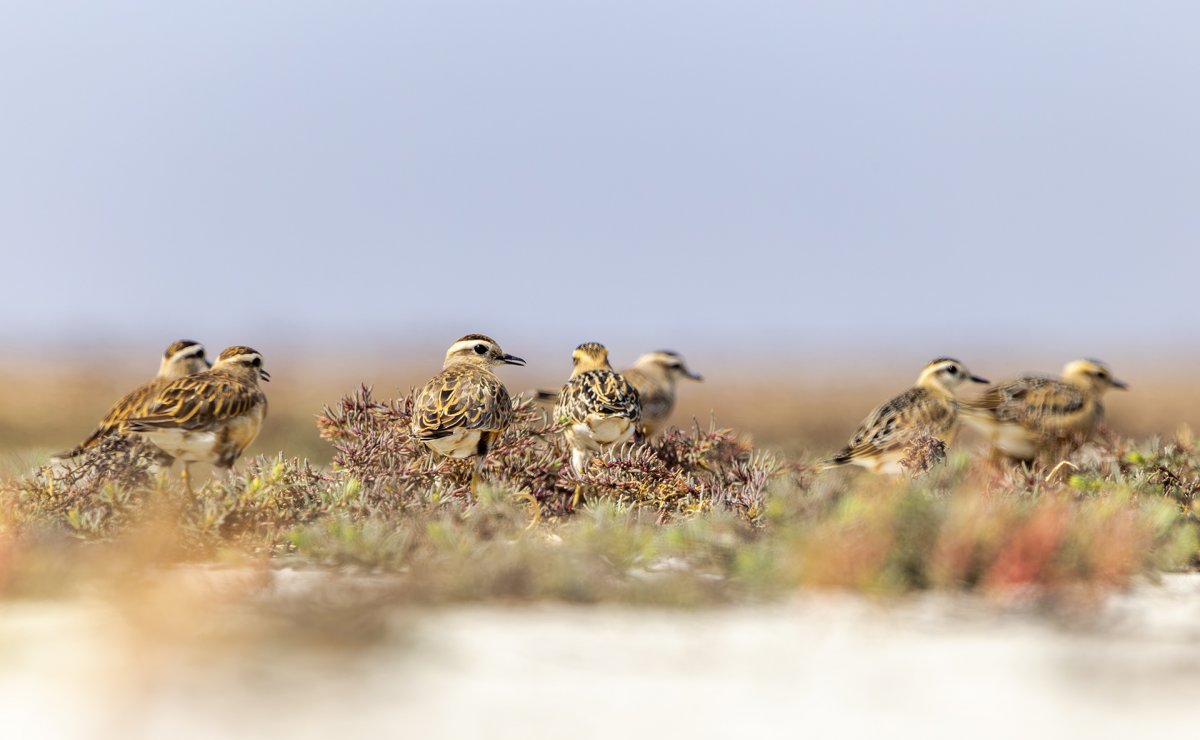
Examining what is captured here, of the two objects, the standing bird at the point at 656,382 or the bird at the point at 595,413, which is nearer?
the bird at the point at 595,413

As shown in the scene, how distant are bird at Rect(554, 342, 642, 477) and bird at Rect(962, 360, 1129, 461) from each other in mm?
4993

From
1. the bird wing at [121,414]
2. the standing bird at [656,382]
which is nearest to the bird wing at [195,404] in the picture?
the bird wing at [121,414]

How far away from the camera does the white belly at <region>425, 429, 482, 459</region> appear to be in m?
11.2

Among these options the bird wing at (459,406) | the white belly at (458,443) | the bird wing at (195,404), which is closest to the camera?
the bird wing at (195,404)

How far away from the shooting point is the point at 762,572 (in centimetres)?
802

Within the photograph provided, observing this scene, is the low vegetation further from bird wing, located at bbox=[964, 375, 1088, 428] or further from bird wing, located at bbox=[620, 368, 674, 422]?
bird wing, located at bbox=[620, 368, 674, 422]

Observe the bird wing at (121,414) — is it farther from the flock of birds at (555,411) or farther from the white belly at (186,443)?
the white belly at (186,443)

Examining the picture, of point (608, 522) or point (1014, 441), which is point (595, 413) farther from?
point (1014, 441)

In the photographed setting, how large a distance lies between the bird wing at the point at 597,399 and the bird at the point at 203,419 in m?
2.88

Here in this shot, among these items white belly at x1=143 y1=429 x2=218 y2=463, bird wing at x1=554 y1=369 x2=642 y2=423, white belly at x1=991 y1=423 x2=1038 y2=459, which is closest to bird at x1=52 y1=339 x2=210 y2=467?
white belly at x1=143 y1=429 x2=218 y2=463

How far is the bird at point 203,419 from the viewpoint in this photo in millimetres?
11023

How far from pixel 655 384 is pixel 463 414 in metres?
5.83

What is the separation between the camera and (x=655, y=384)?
16672 millimetres

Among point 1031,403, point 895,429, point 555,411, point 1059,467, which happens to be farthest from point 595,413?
point 1031,403
